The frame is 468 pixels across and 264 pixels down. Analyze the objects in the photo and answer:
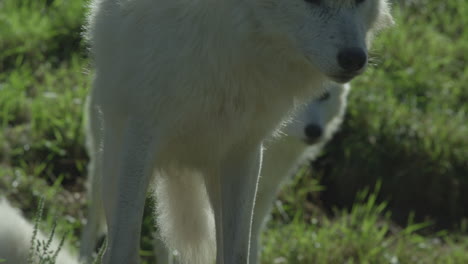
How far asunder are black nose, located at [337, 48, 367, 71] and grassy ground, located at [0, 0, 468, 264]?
2.54 meters

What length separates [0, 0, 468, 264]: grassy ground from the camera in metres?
5.49

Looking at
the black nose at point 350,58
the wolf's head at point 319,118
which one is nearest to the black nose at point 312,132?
the wolf's head at point 319,118

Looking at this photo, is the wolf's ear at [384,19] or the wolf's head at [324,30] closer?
the wolf's head at [324,30]

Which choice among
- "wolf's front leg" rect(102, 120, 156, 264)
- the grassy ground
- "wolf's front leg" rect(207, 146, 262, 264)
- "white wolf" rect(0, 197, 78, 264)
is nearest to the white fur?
the grassy ground

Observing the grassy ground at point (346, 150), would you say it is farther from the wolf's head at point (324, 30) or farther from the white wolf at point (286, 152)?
the wolf's head at point (324, 30)

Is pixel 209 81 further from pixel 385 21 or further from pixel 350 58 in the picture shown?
pixel 385 21

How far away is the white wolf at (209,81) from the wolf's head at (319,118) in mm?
1461

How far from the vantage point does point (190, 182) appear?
3902mm

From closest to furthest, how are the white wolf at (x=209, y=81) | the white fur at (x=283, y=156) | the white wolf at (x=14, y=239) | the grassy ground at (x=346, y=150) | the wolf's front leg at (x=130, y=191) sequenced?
1. the white wolf at (x=209, y=81)
2. the wolf's front leg at (x=130, y=191)
3. the white wolf at (x=14, y=239)
4. the white fur at (x=283, y=156)
5. the grassy ground at (x=346, y=150)

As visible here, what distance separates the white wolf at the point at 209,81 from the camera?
3.01 m

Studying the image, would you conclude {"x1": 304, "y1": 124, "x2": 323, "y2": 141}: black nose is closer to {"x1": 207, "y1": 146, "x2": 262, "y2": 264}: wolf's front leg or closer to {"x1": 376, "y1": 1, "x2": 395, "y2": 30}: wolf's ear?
{"x1": 207, "y1": 146, "x2": 262, "y2": 264}: wolf's front leg

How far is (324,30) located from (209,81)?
54 cm

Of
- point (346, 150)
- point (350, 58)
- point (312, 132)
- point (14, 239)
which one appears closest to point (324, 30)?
point (350, 58)

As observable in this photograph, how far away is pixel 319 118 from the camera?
5293mm
